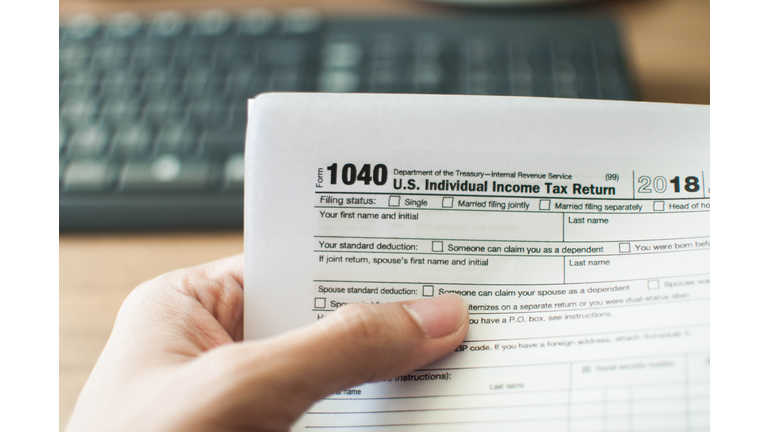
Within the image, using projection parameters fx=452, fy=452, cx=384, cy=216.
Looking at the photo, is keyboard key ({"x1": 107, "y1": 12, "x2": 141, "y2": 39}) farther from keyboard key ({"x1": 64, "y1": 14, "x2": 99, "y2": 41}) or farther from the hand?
the hand

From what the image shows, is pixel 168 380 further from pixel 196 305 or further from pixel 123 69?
pixel 123 69

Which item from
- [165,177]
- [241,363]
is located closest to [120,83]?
[165,177]

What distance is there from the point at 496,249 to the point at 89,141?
0.38 m

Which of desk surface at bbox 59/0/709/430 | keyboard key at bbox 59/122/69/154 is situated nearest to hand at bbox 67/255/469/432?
desk surface at bbox 59/0/709/430

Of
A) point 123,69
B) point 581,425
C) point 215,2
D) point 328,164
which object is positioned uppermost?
point 215,2

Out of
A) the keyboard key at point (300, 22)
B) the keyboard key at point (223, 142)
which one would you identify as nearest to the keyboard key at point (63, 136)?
the keyboard key at point (223, 142)

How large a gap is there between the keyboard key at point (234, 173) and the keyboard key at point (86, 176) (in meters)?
0.11

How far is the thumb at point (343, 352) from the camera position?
0.64ft

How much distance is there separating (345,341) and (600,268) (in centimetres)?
15

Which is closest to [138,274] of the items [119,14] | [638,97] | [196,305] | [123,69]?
[196,305]

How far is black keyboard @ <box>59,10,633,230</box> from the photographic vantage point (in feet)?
1.30

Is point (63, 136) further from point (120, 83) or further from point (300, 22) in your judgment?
point (300, 22)

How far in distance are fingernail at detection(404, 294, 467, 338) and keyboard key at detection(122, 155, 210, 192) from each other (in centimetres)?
25

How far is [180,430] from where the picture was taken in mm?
185
